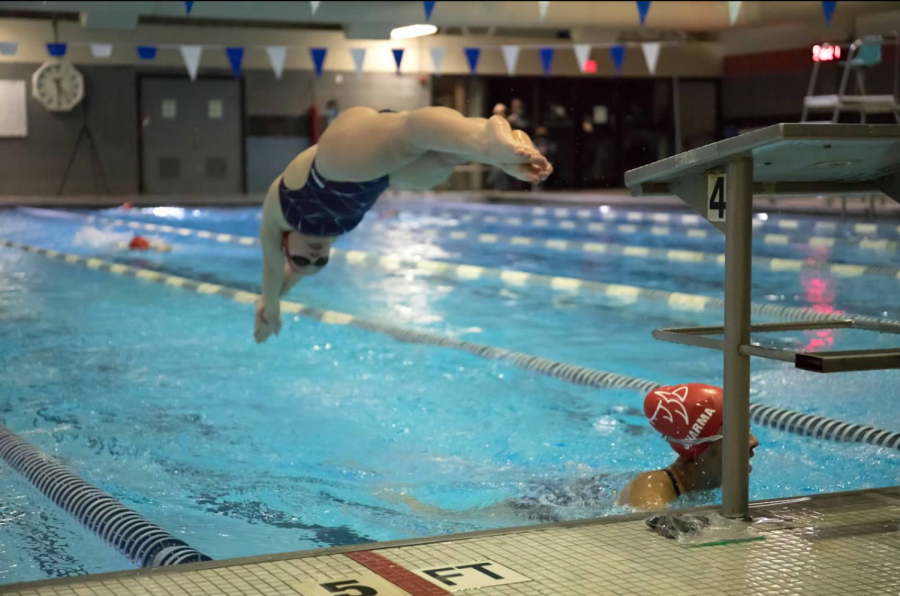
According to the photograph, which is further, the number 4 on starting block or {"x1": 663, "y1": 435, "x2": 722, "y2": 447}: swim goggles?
{"x1": 663, "y1": 435, "x2": 722, "y2": 447}: swim goggles

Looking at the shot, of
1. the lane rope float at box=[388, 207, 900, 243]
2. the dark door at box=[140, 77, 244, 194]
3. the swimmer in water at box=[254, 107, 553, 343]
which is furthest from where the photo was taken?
the dark door at box=[140, 77, 244, 194]

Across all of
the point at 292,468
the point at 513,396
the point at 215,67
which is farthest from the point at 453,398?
the point at 215,67

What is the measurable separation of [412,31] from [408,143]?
17.4 meters

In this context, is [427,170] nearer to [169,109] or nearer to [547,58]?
[547,58]

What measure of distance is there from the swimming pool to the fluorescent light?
440 inches

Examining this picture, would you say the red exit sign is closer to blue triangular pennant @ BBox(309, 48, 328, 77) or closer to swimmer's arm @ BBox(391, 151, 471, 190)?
blue triangular pennant @ BBox(309, 48, 328, 77)

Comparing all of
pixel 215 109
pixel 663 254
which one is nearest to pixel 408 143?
pixel 663 254

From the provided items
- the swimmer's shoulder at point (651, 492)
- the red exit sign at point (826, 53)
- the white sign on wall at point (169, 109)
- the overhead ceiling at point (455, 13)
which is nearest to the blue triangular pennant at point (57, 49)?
the overhead ceiling at point (455, 13)

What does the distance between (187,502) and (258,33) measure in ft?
58.8

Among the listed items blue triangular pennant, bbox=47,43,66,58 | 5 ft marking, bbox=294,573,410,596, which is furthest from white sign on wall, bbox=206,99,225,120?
5 ft marking, bbox=294,573,410,596

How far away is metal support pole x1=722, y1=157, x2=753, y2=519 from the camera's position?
7.93 ft

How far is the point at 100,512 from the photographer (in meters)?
3.12

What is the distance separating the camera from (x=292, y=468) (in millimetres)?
4113

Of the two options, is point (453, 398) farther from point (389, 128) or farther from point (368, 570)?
point (368, 570)
